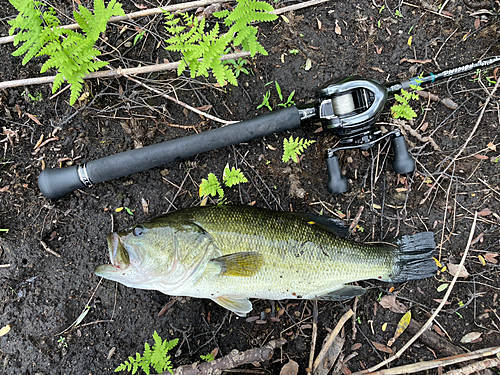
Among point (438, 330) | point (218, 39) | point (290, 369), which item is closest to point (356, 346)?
point (290, 369)

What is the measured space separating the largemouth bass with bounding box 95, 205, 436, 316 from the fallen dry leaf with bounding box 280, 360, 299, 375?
871mm

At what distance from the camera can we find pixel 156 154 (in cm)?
323

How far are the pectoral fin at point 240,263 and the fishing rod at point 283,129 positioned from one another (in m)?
1.13

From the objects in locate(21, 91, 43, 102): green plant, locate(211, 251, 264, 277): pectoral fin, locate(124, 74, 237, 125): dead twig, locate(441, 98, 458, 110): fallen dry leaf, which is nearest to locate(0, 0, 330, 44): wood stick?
locate(21, 91, 43, 102): green plant

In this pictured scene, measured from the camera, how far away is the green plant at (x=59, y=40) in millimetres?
2910

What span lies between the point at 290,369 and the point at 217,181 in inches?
85.9

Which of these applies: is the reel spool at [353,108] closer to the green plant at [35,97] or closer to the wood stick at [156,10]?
the wood stick at [156,10]

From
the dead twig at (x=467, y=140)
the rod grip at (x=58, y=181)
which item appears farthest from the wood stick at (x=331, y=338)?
the rod grip at (x=58, y=181)

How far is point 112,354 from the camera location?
3.48 meters

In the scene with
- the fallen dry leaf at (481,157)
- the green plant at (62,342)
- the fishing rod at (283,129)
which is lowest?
the green plant at (62,342)

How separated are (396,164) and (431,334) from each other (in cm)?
195

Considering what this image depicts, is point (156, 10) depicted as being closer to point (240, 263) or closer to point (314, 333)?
point (240, 263)

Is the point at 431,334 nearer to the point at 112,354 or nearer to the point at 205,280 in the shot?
the point at 205,280

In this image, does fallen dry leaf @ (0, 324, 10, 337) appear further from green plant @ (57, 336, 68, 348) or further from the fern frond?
the fern frond
